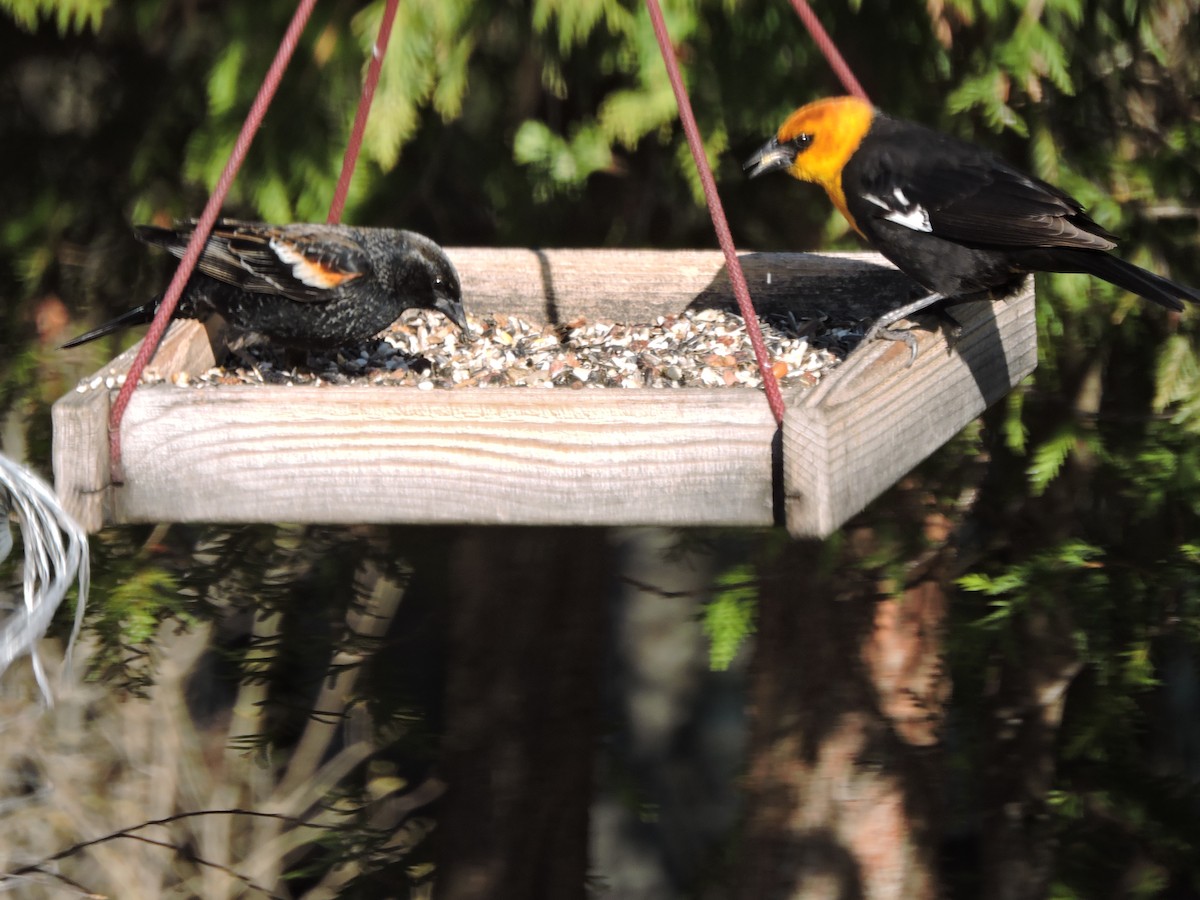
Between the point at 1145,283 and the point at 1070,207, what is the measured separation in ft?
0.92

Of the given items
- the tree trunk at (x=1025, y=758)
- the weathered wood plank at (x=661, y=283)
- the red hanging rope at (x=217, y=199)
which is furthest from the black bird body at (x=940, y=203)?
the tree trunk at (x=1025, y=758)

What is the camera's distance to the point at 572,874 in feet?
13.3

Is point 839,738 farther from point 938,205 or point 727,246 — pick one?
point 727,246

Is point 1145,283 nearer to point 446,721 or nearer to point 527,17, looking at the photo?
point 527,17

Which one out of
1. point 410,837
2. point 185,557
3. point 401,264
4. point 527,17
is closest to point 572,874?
point 410,837

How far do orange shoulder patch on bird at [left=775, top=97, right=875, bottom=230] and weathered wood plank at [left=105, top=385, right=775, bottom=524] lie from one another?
1.05m

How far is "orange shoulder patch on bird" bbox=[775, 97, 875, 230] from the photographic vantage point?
2.67 m

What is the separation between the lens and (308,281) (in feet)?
8.14

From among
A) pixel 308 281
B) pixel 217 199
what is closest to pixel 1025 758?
pixel 308 281

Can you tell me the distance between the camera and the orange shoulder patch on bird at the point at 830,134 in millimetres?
2670

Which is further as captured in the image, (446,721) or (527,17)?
(446,721)

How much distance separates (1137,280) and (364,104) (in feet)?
4.94

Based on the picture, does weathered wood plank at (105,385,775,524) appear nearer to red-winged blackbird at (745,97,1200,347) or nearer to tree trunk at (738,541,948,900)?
red-winged blackbird at (745,97,1200,347)

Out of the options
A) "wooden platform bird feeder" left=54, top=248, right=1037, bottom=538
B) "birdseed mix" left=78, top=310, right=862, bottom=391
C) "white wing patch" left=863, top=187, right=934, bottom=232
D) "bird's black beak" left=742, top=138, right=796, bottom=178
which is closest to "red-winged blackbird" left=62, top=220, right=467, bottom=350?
"birdseed mix" left=78, top=310, right=862, bottom=391
